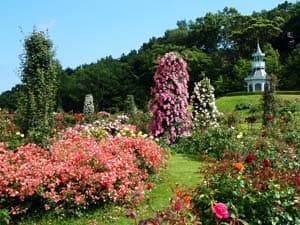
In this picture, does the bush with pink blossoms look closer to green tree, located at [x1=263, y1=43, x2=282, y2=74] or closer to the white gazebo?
the white gazebo

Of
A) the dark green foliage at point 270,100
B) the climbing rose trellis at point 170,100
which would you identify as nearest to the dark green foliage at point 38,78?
the climbing rose trellis at point 170,100

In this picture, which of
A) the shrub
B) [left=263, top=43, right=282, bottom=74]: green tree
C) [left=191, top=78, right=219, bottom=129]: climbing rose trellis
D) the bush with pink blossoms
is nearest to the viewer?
the shrub

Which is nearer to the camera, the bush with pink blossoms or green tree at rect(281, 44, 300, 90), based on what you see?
the bush with pink blossoms

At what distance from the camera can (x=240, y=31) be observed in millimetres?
52062

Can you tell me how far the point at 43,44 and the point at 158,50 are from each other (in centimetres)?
4782

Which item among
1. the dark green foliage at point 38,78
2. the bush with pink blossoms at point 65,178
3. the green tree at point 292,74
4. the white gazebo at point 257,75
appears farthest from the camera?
the white gazebo at point 257,75

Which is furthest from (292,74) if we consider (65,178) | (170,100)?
(65,178)

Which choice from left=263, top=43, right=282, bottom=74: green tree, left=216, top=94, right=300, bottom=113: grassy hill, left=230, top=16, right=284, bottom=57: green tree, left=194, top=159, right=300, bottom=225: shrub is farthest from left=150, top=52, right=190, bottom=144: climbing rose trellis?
left=230, top=16, right=284, bottom=57: green tree

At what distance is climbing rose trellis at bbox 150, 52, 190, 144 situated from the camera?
14.7 m

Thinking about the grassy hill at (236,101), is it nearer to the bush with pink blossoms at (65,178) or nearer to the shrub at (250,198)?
the bush with pink blossoms at (65,178)

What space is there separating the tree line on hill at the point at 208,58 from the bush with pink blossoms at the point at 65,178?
36270 millimetres

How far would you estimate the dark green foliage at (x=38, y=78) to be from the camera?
37.1 ft

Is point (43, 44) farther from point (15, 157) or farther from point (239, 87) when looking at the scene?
point (239, 87)

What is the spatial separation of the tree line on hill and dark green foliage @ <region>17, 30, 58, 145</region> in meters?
33.5
